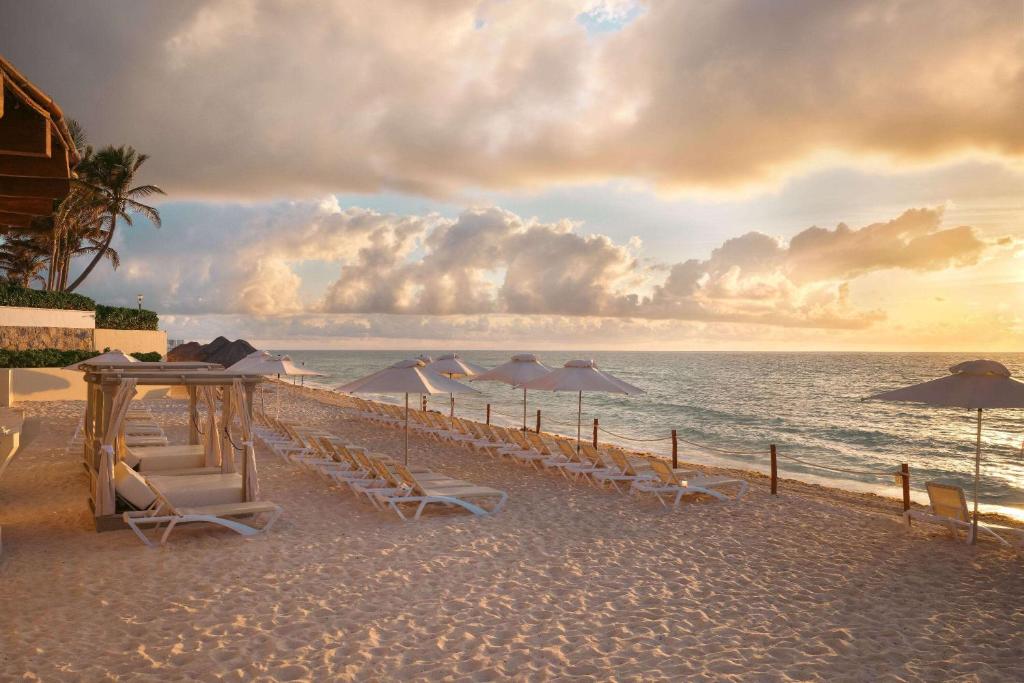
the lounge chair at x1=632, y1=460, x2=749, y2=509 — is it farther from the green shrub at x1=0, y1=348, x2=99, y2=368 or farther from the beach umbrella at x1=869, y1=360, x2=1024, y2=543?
the green shrub at x1=0, y1=348, x2=99, y2=368

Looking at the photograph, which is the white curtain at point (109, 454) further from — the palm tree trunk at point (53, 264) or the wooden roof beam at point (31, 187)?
the palm tree trunk at point (53, 264)

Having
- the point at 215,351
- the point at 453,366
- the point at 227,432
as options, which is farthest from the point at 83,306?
the point at 227,432

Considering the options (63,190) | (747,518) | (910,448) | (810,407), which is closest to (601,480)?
(747,518)

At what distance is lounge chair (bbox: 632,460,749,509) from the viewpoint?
933 centimetres

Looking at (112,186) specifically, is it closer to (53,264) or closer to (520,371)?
(53,264)

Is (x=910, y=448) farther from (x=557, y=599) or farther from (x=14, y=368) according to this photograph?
(x=14, y=368)

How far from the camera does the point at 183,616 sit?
4.93m

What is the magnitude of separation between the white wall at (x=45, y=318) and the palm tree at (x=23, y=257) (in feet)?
28.5

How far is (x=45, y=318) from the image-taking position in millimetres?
23750

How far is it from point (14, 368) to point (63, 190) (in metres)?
22.3

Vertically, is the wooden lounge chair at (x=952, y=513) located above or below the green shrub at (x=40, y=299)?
below

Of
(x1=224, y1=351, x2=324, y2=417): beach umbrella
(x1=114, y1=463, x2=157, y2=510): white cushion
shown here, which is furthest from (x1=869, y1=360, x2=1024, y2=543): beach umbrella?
(x1=224, y1=351, x2=324, y2=417): beach umbrella

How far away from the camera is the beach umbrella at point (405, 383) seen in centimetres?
936

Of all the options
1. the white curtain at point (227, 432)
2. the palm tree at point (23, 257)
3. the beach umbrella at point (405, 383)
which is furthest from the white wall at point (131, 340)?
the beach umbrella at point (405, 383)
